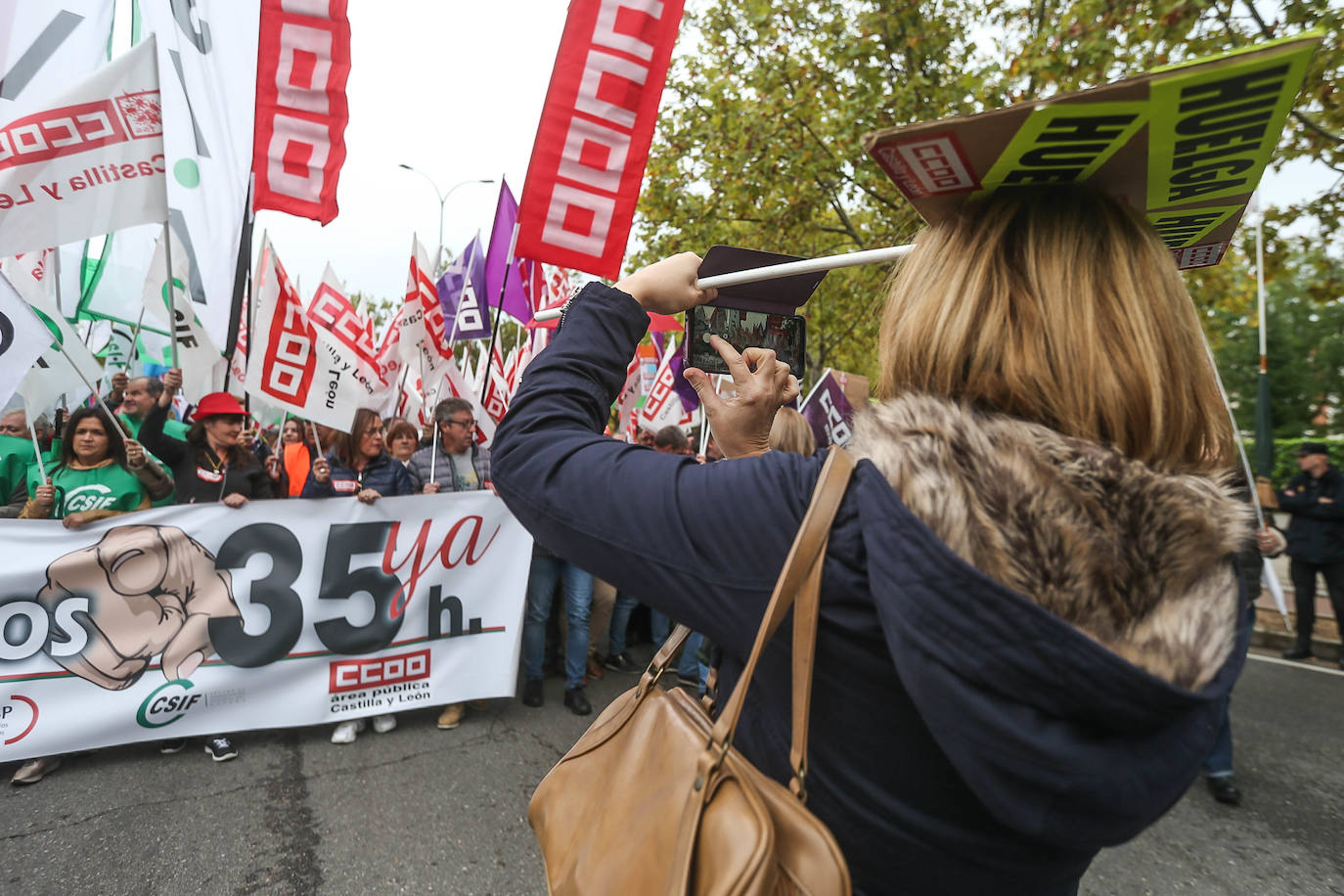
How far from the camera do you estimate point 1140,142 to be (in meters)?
0.84

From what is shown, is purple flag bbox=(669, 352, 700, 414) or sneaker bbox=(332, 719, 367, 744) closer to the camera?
purple flag bbox=(669, 352, 700, 414)

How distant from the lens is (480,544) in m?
5.01

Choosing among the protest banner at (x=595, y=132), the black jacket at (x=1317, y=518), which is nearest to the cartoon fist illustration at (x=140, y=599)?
the protest banner at (x=595, y=132)

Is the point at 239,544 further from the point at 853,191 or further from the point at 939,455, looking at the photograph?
the point at 853,191

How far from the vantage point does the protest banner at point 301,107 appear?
4.10 metres

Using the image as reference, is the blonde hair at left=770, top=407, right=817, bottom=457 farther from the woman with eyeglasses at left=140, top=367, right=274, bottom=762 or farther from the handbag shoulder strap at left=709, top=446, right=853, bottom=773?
the woman with eyeglasses at left=140, top=367, right=274, bottom=762

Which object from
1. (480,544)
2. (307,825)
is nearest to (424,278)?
(480,544)

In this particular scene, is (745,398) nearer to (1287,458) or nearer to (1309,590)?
(1309,590)

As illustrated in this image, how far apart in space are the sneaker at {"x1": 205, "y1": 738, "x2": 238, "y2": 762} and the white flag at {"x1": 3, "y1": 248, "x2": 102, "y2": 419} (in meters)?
2.02

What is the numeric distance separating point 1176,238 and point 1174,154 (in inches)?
11.1

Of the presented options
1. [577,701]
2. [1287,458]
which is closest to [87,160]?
[577,701]

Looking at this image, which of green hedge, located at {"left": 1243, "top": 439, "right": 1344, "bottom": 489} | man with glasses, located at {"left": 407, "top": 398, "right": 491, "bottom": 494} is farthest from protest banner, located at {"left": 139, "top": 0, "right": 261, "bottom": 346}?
green hedge, located at {"left": 1243, "top": 439, "right": 1344, "bottom": 489}

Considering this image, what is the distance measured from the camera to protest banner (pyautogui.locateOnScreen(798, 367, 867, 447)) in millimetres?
5762

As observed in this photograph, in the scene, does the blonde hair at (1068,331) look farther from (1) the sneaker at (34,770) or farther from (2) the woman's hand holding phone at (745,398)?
(1) the sneaker at (34,770)
